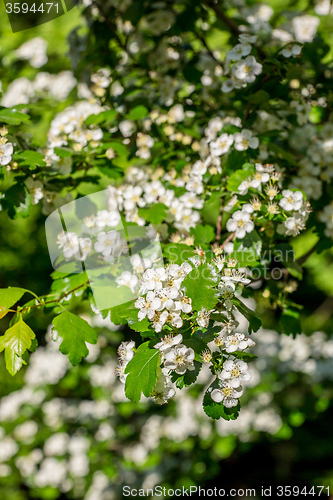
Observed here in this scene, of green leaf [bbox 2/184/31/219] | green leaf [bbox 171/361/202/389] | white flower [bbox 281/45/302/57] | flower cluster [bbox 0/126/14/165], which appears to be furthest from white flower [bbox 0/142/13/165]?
white flower [bbox 281/45/302/57]

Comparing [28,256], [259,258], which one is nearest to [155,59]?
[259,258]

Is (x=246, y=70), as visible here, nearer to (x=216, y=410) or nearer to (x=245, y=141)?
(x=245, y=141)

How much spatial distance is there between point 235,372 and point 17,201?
864 mm

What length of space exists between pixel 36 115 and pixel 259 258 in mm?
1614

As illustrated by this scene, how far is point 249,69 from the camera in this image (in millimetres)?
1407

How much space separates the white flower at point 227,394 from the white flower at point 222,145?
808mm

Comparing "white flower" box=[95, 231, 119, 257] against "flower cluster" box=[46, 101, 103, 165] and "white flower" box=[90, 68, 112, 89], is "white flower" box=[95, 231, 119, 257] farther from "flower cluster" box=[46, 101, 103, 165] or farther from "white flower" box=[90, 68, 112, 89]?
"white flower" box=[90, 68, 112, 89]

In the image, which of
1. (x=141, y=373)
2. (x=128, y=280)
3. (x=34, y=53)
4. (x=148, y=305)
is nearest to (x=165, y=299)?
(x=148, y=305)

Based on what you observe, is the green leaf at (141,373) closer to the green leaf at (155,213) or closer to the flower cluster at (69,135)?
the green leaf at (155,213)

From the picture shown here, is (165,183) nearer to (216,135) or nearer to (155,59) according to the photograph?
(216,135)

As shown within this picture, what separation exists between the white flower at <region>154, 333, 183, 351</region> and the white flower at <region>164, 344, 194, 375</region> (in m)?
0.01

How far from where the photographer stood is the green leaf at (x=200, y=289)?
951mm

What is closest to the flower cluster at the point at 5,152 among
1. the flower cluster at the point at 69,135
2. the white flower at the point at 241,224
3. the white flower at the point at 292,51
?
the flower cluster at the point at 69,135

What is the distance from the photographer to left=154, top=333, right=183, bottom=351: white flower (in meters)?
0.92
